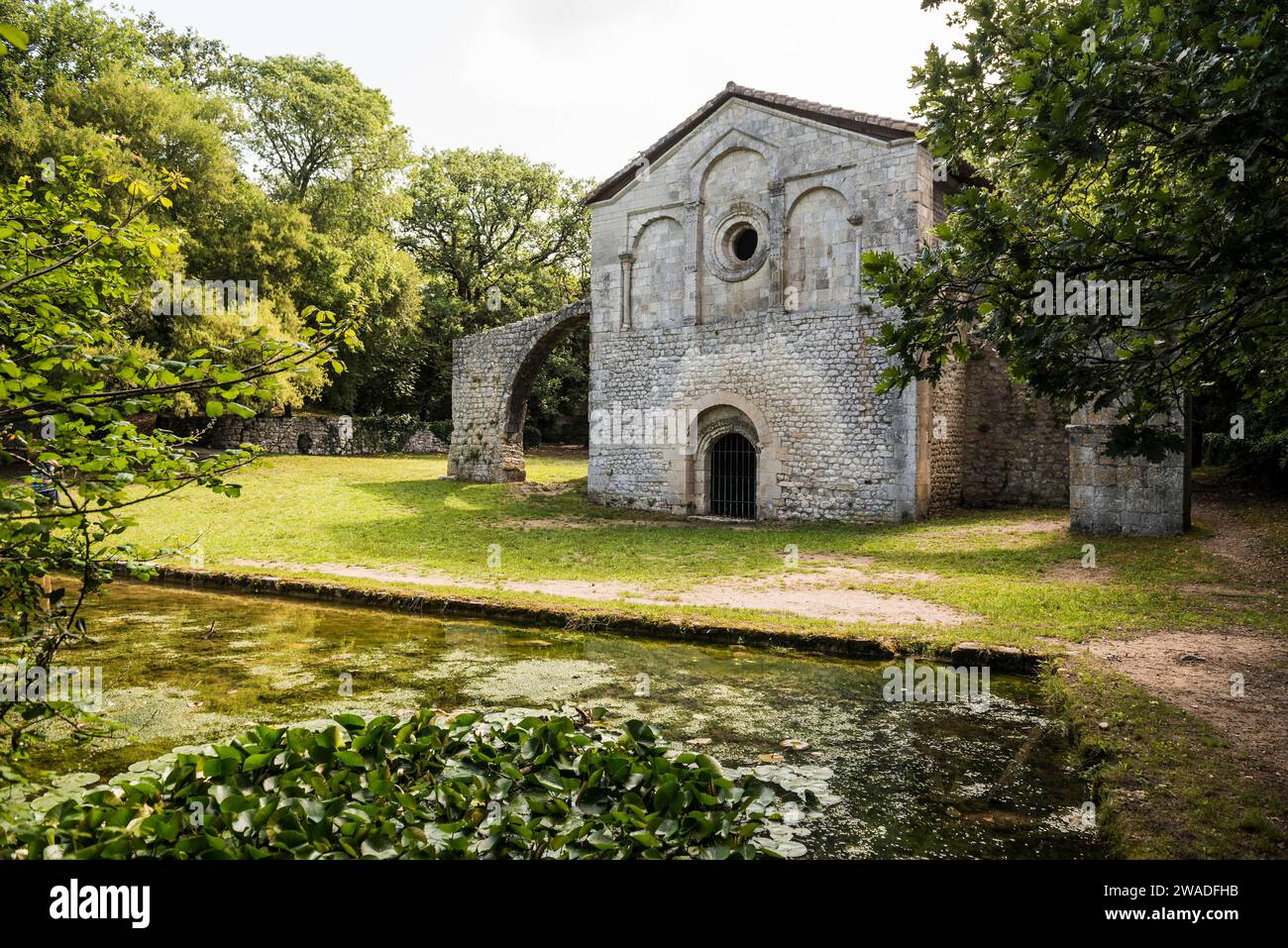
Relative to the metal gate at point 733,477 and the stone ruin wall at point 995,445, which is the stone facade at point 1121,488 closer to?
the stone ruin wall at point 995,445

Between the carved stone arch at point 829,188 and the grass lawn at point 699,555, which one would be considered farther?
the carved stone arch at point 829,188

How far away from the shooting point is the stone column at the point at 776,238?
661 inches

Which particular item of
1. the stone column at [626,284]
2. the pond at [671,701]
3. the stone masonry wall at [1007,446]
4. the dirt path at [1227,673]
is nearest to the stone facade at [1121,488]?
the dirt path at [1227,673]

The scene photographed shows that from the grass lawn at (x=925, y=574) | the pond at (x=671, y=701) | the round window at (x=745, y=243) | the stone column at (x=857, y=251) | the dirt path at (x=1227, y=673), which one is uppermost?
the round window at (x=745, y=243)

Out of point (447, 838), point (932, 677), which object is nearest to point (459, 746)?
point (447, 838)

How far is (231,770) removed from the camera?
3.60 m

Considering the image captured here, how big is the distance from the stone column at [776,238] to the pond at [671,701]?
35.9 ft

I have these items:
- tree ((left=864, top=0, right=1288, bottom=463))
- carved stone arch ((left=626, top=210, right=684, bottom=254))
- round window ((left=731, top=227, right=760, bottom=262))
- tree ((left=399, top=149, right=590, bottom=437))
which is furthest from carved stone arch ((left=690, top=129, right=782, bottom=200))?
tree ((left=399, top=149, right=590, bottom=437))

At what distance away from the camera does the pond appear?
406 centimetres

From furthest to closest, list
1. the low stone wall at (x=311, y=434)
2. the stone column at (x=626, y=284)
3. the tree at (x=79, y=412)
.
A: the low stone wall at (x=311, y=434), the stone column at (x=626, y=284), the tree at (x=79, y=412)

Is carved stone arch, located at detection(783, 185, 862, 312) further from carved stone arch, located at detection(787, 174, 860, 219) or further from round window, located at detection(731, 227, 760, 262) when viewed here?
round window, located at detection(731, 227, 760, 262)

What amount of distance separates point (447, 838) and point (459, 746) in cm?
99
